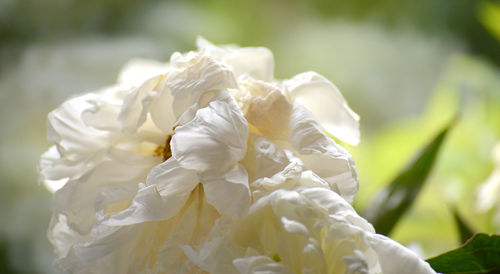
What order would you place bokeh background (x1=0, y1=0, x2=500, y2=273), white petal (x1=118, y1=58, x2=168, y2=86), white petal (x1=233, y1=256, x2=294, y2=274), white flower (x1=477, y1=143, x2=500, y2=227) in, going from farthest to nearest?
bokeh background (x1=0, y1=0, x2=500, y2=273) → white flower (x1=477, y1=143, x2=500, y2=227) → white petal (x1=118, y1=58, x2=168, y2=86) → white petal (x1=233, y1=256, x2=294, y2=274)

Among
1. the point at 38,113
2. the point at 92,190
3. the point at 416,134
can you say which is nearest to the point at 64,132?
the point at 92,190

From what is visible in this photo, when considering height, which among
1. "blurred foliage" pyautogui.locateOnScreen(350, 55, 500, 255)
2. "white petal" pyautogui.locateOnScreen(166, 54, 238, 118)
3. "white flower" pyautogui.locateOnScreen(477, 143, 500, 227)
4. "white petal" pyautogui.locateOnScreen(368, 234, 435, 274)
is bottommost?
"blurred foliage" pyautogui.locateOnScreen(350, 55, 500, 255)

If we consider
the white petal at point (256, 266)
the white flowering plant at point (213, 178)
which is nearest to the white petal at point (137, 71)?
the white flowering plant at point (213, 178)

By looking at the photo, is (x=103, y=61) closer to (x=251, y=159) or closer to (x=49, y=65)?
(x=49, y=65)

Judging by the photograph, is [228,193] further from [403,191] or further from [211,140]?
[403,191]

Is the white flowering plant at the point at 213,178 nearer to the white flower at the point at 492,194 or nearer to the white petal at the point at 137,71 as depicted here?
the white petal at the point at 137,71

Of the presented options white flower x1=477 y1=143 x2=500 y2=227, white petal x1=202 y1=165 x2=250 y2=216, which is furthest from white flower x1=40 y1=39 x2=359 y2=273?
white flower x1=477 y1=143 x2=500 y2=227

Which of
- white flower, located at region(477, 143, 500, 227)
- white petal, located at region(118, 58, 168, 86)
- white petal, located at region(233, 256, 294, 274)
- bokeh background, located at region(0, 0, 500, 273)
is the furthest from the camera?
bokeh background, located at region(0, 0, 500, 273)

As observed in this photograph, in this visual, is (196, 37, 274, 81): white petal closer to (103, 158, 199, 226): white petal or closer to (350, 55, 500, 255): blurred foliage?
(103, 158, 199, 226): white petal
